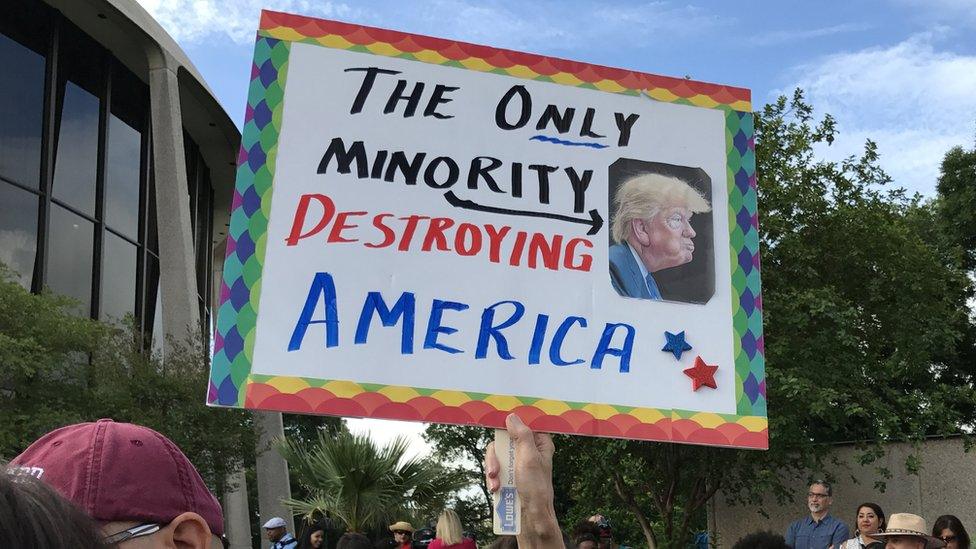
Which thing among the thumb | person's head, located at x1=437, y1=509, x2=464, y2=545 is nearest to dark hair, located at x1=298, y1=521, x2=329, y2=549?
person's head, located at x1=437, y1=509, x2=464, y2=545

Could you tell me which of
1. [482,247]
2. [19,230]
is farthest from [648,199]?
[19,230]

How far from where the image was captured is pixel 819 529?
309 inches

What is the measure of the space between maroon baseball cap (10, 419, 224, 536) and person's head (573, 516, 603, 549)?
6.20 metres

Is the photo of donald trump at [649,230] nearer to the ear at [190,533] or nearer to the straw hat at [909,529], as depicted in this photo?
the ear at [190,533]

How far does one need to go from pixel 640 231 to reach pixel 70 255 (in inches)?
686

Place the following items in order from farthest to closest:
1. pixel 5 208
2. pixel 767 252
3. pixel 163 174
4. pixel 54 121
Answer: pixel 163 174 → pixel 54 121 → pixel 5 208 → pixel 767 252

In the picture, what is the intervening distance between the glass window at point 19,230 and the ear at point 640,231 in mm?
15717

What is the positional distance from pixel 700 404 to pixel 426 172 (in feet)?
3.96

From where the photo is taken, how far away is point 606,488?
60.4ft

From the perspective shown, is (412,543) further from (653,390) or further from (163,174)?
(163,174)

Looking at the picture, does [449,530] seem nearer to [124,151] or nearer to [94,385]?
[94,385]

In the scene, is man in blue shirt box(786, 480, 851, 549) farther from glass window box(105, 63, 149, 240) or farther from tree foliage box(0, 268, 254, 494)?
glass window box(105, 63, 149, 240)

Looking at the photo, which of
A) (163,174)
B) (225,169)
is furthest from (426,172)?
(225,169)

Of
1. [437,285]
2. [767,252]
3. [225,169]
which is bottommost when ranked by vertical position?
[437,285]
